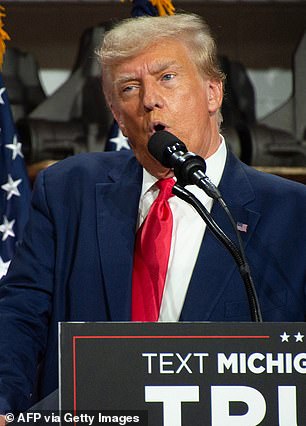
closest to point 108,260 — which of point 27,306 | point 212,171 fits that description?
point 27,306

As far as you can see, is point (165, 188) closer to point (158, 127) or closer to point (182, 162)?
point (158, 127)

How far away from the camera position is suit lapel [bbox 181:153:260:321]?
2004 millimetres

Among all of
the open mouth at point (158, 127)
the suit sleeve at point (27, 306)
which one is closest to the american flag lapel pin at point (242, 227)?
the open mouth at point (158, 127)

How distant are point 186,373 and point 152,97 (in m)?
0.78

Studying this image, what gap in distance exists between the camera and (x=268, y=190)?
2.17 m

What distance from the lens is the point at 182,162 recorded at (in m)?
1.72

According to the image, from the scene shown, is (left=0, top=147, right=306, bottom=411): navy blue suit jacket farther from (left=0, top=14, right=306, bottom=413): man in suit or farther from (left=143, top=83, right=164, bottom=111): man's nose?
(left=143, top=83, right=164, bottom=111): man's nose

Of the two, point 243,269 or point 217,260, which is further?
point 217,260

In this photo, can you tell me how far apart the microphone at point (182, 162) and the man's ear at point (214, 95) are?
400 millimetres

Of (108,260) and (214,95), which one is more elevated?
(214,95)

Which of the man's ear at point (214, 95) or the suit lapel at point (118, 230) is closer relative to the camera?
the suit lapel at point (118, 230)

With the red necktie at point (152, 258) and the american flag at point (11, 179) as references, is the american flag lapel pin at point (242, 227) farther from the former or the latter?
the american flag at point (11, 179)

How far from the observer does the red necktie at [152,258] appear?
2.03 meters

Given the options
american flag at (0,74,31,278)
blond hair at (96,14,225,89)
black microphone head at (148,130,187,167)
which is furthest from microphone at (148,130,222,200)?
american flag at (0,74,31,278)
